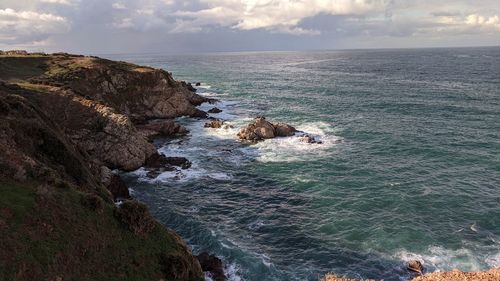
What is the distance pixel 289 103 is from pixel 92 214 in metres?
88.9

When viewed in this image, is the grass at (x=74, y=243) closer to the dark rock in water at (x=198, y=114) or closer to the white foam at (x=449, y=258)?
the white foam at (x=449, y=258)

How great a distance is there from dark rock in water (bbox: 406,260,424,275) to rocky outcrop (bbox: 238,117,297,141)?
43314 mm

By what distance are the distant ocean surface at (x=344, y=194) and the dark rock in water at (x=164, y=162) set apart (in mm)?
2189

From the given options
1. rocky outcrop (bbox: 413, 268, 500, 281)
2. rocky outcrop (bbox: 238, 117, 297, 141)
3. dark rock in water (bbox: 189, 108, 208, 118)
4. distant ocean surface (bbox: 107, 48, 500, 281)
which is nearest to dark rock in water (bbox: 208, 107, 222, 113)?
dark rock in water (bbox: 189, 108, 208, 118)

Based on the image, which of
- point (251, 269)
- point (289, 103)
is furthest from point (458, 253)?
point (289, 103)

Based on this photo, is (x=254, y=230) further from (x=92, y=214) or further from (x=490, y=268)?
(x=490, y=268)

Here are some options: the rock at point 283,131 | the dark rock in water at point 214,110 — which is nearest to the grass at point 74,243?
the rock at point 283,131

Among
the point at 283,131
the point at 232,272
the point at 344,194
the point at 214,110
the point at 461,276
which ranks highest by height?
the point at 214,110

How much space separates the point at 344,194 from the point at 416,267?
53.8 ft

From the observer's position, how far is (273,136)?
75.4 m

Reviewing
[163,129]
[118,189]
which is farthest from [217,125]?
[118,189]

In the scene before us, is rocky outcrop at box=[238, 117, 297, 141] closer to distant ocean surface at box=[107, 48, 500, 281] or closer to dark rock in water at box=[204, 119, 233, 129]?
distant ocean surface at box=[107, 48, 500, 281]

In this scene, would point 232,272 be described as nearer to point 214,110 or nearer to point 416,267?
point 416,267

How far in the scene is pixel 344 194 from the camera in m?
49.3
